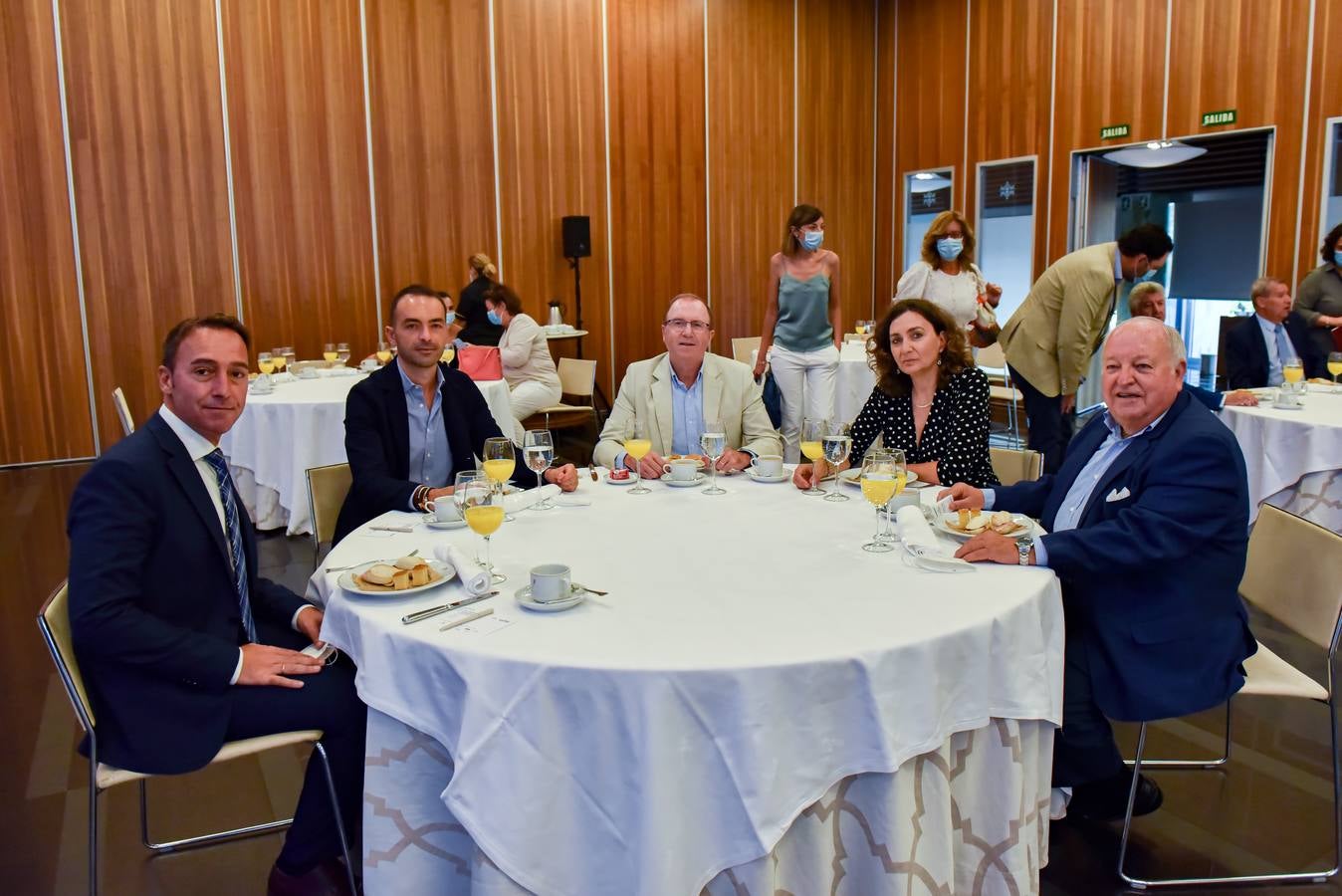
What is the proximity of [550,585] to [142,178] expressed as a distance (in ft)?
25.1

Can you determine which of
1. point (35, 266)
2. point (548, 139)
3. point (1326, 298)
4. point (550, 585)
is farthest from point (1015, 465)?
point (35, 266)

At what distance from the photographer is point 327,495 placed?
3.32 m

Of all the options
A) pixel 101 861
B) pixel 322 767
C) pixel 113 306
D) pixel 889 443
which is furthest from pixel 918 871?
pixel 113 306

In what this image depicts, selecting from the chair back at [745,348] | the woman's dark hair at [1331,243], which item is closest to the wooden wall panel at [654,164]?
the chair back at [745,348]

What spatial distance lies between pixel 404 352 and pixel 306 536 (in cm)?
273

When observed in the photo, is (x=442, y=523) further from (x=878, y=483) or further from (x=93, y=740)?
(x=878, y=483)

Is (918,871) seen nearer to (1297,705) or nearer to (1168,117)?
(1297,705)

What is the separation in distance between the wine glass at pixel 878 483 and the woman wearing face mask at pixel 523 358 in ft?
16.0

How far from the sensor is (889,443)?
3.45 m

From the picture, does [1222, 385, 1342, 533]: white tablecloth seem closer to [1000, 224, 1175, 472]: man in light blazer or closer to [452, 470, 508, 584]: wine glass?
[1000, 224, 1175, 472]: man in light blazer

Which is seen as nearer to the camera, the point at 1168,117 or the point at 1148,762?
the point at 1148,762

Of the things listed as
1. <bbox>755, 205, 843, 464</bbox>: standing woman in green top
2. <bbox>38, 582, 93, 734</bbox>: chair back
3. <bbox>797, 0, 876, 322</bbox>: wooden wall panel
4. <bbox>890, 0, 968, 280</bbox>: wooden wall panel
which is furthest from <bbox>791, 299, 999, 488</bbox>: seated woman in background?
<bbox>797, 0, 876, 322</bbox>: wooden wall panel

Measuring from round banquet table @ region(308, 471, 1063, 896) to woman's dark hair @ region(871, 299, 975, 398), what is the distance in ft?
4.38

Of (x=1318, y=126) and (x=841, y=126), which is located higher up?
(x=841, y=126)
